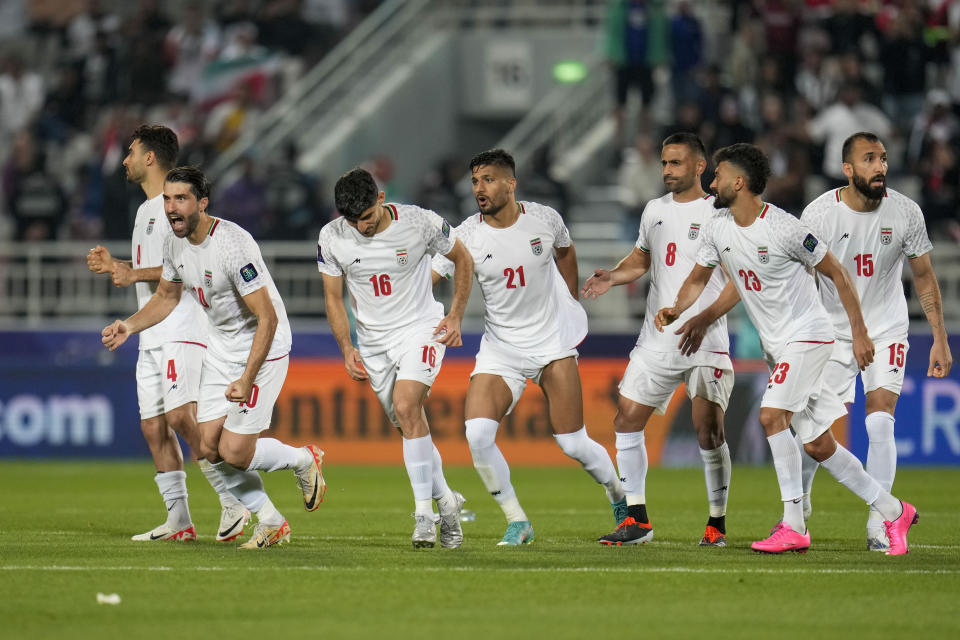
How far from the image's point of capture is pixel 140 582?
8078mm

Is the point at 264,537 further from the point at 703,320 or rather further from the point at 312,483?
Answer: the point at 703,320

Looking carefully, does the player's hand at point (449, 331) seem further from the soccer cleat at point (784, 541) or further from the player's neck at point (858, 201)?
the player's neck at point (858, 201)

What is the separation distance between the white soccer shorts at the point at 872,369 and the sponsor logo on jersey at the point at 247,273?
3630 millimetres

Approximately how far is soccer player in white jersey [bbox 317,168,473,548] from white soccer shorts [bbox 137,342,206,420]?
1.20m

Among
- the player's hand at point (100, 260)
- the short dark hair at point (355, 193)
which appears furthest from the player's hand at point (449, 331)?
the player's hand at point (100, 260)

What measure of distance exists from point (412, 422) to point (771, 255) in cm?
233

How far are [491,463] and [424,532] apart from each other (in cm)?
66

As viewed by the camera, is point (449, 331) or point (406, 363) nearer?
point (449, 331)

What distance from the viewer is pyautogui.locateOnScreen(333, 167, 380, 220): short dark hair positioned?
30.6 feet

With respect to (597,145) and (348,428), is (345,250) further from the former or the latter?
(597,145)

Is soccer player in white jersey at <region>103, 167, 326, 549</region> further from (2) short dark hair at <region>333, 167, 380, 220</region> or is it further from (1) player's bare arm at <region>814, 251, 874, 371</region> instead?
(1) player's bare arm at <region>814, 251, 874, 371</region>

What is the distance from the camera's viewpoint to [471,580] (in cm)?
816

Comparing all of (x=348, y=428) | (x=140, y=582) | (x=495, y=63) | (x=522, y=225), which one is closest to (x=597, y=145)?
(x=495, y=63)

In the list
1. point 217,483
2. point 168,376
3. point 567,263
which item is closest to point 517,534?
point 567,263
